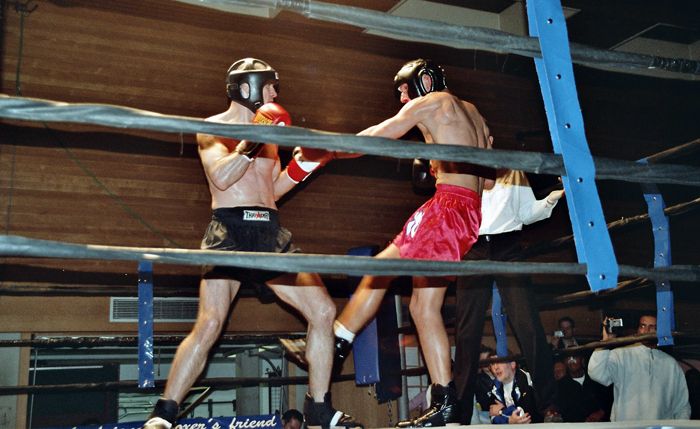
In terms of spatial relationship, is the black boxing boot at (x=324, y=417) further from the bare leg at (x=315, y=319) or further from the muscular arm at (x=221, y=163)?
the muscular arm at (x=221, y=163)

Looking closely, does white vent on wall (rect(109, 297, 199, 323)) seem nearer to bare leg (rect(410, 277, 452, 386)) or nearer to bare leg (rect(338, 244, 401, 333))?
bare leg (rect(338, 244, 401, 333))

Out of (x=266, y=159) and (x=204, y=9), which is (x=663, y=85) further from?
(x=266, y=159)

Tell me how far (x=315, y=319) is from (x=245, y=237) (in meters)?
0.42

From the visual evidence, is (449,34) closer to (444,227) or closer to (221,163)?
(444,227)

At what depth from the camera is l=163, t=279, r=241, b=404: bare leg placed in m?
2.61

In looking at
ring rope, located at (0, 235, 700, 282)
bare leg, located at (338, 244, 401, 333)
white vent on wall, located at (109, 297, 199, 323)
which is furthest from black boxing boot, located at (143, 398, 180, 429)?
white vent on wall, located at (109, 297, 199, 323)

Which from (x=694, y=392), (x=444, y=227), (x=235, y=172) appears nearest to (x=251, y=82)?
(x=235, y=172)

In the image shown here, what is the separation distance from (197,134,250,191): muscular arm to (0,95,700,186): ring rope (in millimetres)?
1310

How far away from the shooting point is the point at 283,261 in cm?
135

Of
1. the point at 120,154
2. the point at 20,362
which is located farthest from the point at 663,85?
the point at 20,362

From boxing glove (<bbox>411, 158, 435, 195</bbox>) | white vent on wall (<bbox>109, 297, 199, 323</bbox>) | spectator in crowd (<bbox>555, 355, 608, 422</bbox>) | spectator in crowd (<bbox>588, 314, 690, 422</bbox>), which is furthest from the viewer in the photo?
white vent on wall (<bbox>109, 297, 199, 323</bbox>)

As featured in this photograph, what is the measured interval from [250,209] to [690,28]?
191 inches

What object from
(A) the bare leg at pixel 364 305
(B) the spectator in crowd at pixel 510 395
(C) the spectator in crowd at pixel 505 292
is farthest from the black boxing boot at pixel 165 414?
(B) the spectator in crowd at pixel 510 395

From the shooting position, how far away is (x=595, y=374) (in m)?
4.05
